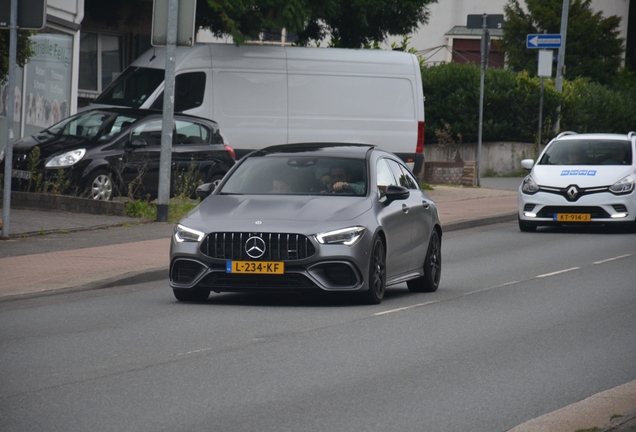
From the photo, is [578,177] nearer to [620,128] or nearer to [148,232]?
[148,232]

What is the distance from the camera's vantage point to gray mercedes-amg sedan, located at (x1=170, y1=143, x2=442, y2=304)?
35.9ft

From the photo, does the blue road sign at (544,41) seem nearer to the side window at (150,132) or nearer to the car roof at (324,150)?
the side window at (150,132)

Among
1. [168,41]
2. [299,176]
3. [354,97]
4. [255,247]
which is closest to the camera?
[255,247]

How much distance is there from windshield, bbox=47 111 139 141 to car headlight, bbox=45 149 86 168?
2.42 feet

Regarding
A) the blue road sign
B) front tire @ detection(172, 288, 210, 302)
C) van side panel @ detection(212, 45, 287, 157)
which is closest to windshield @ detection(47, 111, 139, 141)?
van side panel @ detection(212, 45, 287, 157)

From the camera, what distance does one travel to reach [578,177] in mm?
20812

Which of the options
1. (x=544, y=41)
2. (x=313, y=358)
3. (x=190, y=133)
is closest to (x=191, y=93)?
(x=190, y=133)

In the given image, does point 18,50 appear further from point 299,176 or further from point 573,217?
point 573,217

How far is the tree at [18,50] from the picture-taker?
734 inches

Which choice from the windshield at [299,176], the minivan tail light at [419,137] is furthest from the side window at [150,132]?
the windshield at [299,176]

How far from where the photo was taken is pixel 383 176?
12445 mm

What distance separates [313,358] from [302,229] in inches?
99.0

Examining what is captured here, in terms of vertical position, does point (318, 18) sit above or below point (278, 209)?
above

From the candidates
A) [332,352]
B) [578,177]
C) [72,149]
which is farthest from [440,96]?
[332,352]
